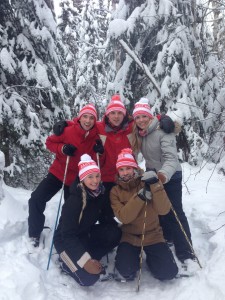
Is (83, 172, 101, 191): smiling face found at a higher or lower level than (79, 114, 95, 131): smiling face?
lower

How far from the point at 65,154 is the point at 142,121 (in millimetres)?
1263

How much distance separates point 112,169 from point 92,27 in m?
20.8

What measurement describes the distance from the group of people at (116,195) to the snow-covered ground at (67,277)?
6.7 inches

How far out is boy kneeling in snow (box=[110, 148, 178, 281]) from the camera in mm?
4426

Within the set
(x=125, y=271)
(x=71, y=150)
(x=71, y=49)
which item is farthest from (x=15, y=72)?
(x=71, y=49)

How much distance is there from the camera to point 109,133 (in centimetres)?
515

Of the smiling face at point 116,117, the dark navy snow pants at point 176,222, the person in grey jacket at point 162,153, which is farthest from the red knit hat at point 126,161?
the dark navy snow pants at point 176,222

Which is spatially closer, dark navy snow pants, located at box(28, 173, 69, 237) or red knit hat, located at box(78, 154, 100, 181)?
red knit hat, located at box(78, 154, 100, 181)

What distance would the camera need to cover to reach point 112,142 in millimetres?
5164

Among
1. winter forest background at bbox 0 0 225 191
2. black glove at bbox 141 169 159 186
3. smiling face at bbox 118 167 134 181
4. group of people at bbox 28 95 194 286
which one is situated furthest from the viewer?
winter forest background at bbox 0 0 225 191

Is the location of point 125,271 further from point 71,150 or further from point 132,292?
point 71,150

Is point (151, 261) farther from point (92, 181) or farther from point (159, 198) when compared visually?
point (92, 181)

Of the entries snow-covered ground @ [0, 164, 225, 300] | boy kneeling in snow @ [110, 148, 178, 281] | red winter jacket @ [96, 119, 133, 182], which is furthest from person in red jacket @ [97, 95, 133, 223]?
snow-covered ground @ [0, 164, 225, 300]

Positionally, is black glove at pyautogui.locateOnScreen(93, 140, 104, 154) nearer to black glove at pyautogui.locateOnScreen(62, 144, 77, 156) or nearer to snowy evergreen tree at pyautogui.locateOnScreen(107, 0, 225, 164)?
black glove at pyautogui.locateOnScreen(62, 144, 77, 156)
